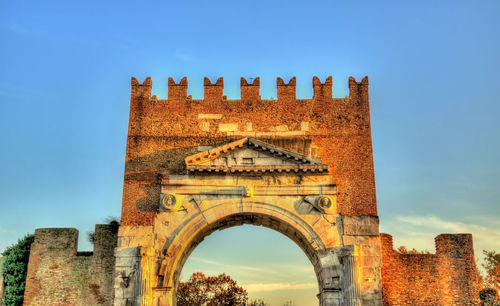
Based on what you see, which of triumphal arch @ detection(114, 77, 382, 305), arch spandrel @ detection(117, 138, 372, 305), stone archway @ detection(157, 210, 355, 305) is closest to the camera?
stone archway @ detection(157, 210, 355, 305)

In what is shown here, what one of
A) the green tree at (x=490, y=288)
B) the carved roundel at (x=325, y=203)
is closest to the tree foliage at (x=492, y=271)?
the green tree at (x=490, y=288)

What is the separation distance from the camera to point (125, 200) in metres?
18.6

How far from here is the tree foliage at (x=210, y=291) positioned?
3609 centimetres

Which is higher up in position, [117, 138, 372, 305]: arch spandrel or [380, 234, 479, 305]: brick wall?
[117, 138, 372, 305]: arch spandrel

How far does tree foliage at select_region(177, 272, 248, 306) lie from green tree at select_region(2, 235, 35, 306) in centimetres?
1601

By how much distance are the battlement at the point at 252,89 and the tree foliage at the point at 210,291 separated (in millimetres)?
19249

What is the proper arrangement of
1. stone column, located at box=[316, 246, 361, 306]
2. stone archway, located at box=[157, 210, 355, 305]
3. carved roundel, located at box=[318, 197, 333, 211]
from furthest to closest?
carved roundel, located at box=[318, 197, 333, 211] < stone archway, located at box=[157, 210, 355, 305] < stone column, located at box=[316, 246, 361, 306]

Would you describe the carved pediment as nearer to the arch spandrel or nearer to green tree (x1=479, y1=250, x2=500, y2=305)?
the arch spandrel

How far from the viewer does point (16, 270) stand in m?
20.7

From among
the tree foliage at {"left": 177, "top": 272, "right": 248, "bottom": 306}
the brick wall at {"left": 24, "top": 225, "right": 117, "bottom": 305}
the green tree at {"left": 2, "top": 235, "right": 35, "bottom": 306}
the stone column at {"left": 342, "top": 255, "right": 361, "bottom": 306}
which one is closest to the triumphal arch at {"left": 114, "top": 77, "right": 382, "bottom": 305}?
the stone column at {"left": 342, "top": 255, "right": 361, "bottom": 306}

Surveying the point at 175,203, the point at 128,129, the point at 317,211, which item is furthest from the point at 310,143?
the point at 128,129

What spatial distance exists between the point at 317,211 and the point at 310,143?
8.07ft

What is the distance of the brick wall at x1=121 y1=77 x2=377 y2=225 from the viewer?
18625 millimetres

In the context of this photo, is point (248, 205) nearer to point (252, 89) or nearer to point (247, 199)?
point (247, 199)
